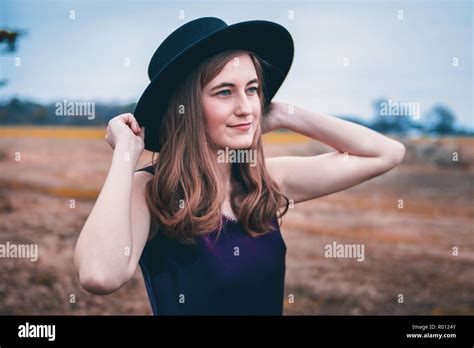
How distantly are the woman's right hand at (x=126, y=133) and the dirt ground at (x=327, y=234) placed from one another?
107 cm

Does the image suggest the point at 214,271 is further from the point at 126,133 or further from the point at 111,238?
the point at 126,133

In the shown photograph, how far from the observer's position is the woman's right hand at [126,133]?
5.83 feet

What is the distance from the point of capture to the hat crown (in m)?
1.97

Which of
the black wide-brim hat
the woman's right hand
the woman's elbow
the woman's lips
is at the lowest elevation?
the woman's elbow

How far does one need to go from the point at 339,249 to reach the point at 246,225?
135 centimetres

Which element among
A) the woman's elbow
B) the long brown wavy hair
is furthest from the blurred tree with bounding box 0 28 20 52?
the woman's elbow

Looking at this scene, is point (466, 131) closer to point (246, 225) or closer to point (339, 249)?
point (339, 249)

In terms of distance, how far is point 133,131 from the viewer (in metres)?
1.83

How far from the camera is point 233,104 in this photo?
1931 millimetres

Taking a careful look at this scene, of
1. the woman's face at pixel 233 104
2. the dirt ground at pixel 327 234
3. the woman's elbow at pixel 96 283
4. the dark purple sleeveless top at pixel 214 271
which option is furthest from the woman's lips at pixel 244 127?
the dirt ground at pixel 327 234

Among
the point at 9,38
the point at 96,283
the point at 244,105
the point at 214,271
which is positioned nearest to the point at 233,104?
the point at 244,105

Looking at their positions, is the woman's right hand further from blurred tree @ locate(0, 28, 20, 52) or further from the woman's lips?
blurred tree @ locate(0, 28, 20, 52)

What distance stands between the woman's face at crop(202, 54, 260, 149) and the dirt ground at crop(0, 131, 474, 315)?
2.81 feet

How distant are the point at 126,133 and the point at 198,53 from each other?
35 centimetres
